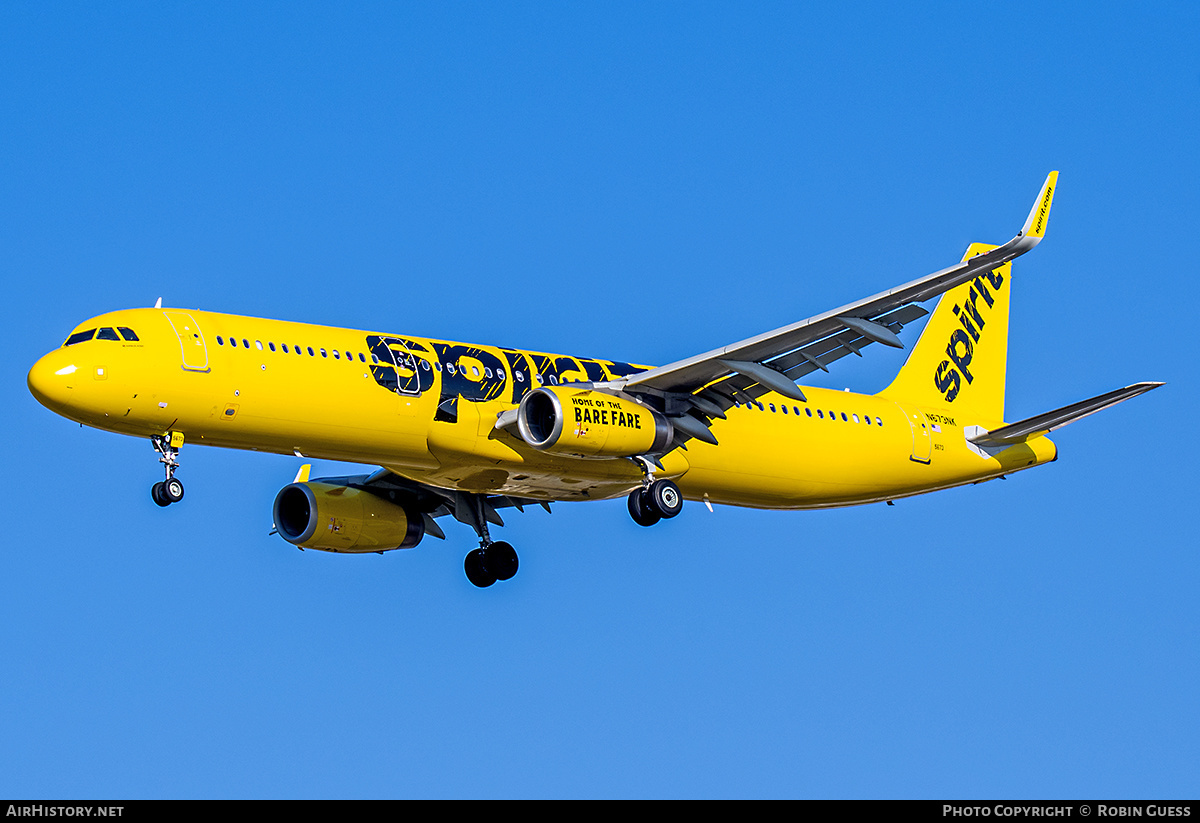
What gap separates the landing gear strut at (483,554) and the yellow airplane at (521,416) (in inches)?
2.0

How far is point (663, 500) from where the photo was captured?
40.0 metres

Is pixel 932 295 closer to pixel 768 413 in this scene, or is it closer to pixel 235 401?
pixel 768 413

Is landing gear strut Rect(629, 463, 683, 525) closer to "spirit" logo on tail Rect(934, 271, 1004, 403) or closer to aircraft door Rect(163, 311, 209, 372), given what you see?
aircraft door Rect(163, 311, 209, 372)

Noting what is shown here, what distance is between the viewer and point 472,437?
1503 inches

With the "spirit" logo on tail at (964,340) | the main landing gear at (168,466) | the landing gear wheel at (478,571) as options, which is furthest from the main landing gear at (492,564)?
the "spirit" logo on tail at (964,340)

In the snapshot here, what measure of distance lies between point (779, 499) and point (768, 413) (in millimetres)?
2248

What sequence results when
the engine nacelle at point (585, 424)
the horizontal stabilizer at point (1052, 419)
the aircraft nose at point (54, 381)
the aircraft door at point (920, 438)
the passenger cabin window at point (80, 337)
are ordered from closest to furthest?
1. the aircraft nose at point (54, 381)
2. the passenger cabin window at point (80, 337)
3. the engine nacelle at point (585, 424)
4. the horizontal stabilizer at point (1052, 419)
5. the aircraft door at point (920, 438)

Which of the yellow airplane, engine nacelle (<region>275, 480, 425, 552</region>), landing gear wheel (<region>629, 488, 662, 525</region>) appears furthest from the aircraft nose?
landing gear wheel (<region>629, 488, 662, 525</region>)

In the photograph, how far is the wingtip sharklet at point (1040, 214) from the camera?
1395 inches

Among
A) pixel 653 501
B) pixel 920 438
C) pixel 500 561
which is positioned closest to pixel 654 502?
pixel 653 501

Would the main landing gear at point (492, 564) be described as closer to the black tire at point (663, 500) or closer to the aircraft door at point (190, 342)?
the black tire at point (663, 500)

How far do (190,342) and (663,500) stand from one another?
11311 mm
